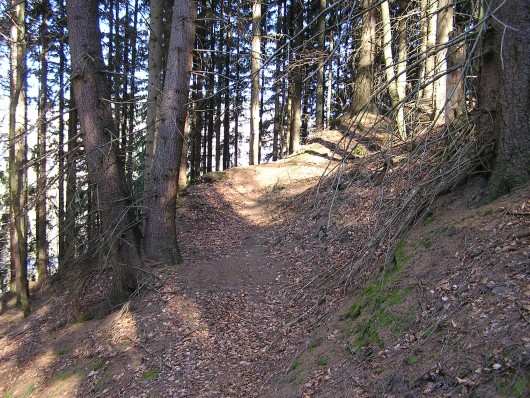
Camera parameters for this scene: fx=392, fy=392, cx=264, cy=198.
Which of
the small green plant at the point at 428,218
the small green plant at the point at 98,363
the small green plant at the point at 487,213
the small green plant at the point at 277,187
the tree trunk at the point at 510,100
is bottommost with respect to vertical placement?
the small green plant at the point at 98,363

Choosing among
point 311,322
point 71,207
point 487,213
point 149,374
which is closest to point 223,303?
point 149,374

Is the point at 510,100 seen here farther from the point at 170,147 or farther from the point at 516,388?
the point at 170,147

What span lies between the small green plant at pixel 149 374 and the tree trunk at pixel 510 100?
4.98 m

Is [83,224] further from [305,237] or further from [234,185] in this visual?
[234,185]

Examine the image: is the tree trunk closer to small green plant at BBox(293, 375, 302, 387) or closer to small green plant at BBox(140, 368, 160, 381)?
small green plant at BBox(293, 375, 302, 387)

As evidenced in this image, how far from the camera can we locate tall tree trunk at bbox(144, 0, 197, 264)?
26.6ft

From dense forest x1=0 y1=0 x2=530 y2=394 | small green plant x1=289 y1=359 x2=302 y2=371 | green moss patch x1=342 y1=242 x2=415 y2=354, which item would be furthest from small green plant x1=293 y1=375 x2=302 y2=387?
dense forest x1=0 y1=0 x2=530 y2=394

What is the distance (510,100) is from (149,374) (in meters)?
5.79

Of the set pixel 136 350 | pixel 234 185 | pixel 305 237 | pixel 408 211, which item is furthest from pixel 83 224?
pixel 234 185

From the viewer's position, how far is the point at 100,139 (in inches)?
293

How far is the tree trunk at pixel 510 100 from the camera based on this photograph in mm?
4234

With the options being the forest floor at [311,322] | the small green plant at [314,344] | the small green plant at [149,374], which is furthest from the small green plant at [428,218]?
the small green plant at [149,374]

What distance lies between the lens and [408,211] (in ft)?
18.3

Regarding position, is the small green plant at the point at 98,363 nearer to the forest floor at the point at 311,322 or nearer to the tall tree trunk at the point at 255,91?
the forest floor at the point at 311,322
